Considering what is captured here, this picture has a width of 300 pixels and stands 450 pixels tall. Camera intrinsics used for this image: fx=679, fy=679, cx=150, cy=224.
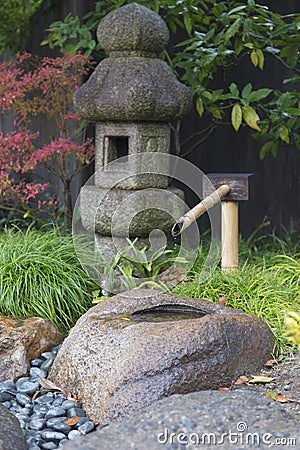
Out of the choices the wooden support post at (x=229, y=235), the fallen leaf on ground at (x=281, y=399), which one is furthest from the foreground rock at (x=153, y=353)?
the wooden support post at (x=229, y=235)

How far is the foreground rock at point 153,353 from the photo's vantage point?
129 inches

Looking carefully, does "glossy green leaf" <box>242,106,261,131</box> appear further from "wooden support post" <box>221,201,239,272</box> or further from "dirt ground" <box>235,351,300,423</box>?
"dirt ground" <box>235,351,300,423</box>

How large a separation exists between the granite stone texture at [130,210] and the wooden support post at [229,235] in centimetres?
43

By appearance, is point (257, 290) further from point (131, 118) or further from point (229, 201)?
point (131, 118)

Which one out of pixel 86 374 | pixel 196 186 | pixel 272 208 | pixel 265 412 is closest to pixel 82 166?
pixel 196 186

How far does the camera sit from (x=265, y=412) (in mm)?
2500

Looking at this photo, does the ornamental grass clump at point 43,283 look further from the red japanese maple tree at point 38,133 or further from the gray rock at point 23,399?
the gray rock at point 23,399

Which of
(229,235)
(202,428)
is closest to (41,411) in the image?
(202,428)

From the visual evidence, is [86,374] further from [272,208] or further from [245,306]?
[272,208]

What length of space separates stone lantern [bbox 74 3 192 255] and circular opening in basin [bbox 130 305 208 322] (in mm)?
1177

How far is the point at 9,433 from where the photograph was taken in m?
2.97

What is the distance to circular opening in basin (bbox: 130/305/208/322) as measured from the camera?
12.4 feet

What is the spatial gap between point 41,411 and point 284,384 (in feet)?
4.23

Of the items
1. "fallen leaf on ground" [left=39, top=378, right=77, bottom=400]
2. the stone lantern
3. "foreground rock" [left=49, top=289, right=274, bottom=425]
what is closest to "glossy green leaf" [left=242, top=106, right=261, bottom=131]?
the stone lantern
